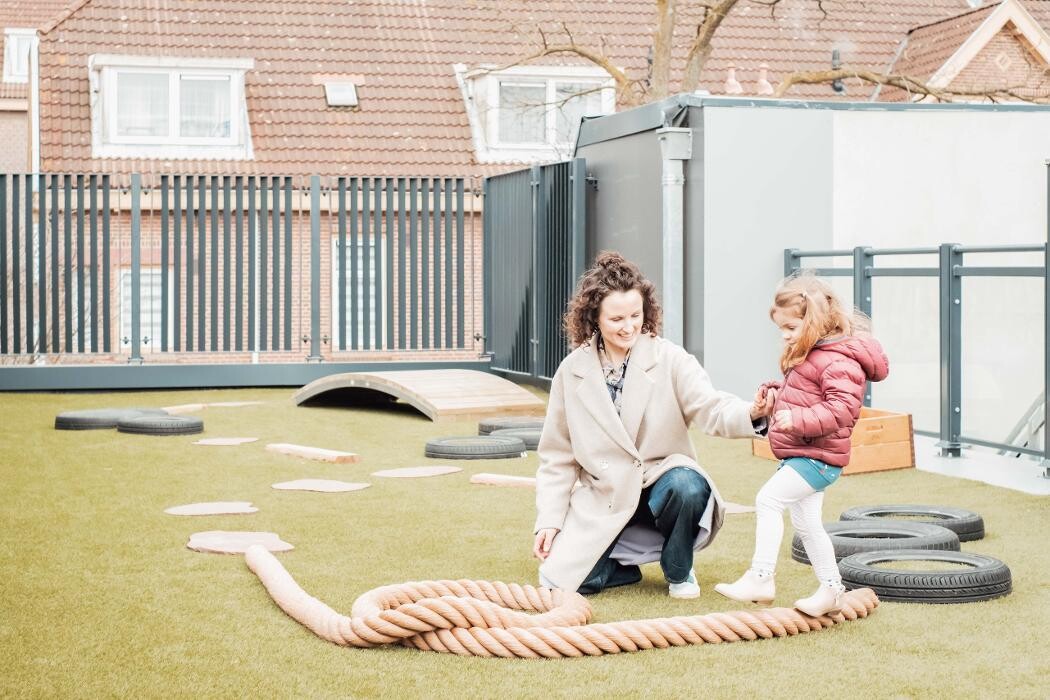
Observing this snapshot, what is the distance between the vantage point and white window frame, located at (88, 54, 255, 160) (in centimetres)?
2450

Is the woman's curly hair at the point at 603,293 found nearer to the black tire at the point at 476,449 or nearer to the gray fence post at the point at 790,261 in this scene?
the black tire at the point at 476,449

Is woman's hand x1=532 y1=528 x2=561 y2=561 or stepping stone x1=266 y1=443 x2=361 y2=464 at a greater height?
woman's hand x1=532 y1=528 x2=561 y2=561

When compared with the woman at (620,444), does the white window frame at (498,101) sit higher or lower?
higher

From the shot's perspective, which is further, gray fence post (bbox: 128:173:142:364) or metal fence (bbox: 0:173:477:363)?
gray fence post (bbox: 128:173:142:364)

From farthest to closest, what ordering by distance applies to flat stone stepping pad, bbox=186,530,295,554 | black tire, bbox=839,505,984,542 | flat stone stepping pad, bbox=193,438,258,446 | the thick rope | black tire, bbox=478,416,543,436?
black tire, bbox=478,416,543,436
flat stone stepping pad, bbox=193,438,258,446
black tire, bbox=839,505,984,542
flat stone stepping pad, bbox=186,530,295,554
the thick rope

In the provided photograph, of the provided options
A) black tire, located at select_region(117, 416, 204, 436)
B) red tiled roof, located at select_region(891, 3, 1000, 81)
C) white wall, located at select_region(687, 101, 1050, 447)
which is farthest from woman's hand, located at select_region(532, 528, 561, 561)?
red tiled roof, located at select_region(891, 3, 1000, 81)

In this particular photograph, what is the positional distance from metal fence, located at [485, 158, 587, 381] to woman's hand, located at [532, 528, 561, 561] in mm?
8739

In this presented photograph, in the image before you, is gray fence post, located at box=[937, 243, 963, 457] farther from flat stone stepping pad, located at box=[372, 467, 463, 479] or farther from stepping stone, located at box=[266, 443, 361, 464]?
stepping stone, located at box=[266, 443, 361, 464]

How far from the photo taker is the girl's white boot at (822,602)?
493cm

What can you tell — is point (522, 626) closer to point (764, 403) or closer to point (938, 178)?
point (764, 403)

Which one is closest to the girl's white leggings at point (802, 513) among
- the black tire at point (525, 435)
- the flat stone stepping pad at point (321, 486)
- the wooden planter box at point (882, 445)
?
the flat stone stepping pad at point (321, 486)

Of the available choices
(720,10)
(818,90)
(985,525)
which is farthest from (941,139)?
(818,90)

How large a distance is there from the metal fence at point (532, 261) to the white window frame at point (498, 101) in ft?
26.2

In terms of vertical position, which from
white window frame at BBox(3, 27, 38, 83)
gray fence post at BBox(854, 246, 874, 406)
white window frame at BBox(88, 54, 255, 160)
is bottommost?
gray fence post at BBox(854, 246, 874, 406)
